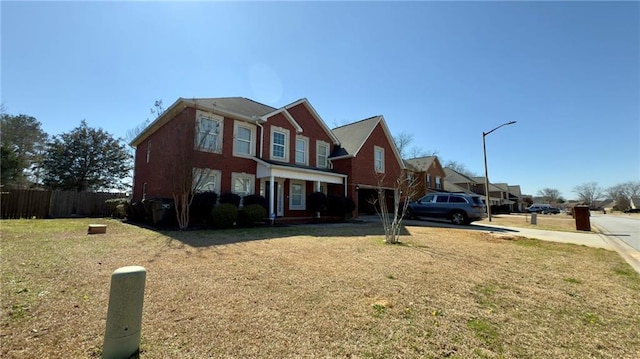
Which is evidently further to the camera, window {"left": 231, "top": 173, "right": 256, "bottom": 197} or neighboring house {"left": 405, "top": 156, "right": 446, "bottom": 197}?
neighboring house {"left": 405, "top": 156, "right": 446, "bottom": 197}

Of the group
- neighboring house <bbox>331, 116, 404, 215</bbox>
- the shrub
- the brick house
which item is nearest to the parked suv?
neighboring house <bbox>331, 116, 404, 215</bbox>

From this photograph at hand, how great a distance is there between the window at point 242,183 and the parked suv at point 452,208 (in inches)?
425

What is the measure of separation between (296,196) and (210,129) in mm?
6626

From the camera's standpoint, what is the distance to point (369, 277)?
5.16m

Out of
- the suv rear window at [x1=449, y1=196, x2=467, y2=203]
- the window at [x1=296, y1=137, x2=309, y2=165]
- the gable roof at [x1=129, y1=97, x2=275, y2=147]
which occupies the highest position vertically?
the gable roof at [x1=129, y1=97, x2=275, y2=147]

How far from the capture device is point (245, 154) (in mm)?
16047

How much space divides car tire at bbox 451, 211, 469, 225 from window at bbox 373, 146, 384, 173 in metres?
7.10

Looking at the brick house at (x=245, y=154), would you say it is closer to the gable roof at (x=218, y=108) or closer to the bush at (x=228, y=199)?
the gable roof at (x=218, y=108)

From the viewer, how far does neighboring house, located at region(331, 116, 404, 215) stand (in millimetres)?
20047

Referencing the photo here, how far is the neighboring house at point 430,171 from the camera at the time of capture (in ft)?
Answer: 111

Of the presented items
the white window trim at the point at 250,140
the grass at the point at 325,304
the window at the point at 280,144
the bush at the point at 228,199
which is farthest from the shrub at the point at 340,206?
the grass at the point at 325,304

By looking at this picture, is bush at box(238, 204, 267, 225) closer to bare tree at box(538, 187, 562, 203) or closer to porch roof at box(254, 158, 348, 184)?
porch roof at box(254, 158, 348, 184)

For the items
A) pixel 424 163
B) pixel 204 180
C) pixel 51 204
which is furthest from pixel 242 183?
pixel 424 163

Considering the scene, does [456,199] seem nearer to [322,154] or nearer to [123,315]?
[322,154]
